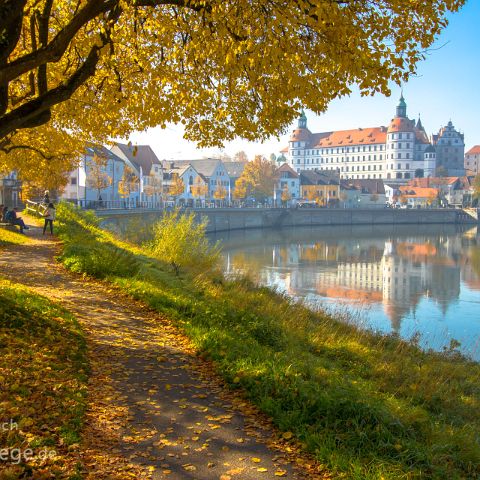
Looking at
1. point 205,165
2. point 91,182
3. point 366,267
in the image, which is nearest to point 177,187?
point 91,182

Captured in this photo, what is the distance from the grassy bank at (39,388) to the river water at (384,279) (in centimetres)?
1051

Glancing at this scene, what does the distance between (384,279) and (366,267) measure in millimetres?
6399

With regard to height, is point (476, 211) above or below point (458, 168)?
below

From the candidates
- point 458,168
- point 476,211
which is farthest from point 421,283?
point 458,168

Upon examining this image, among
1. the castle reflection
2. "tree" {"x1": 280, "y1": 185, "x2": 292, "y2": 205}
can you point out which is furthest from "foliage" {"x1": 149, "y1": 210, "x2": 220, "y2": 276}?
"tree" {"x1": 280, "y1": 185, "x2": 292, "y2": 205}

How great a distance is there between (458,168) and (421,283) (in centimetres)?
15315

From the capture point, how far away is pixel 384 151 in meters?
168

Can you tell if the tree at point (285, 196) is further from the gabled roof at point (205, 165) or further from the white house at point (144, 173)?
the white house at point (144, 173)

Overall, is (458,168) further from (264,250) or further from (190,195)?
(264,250)

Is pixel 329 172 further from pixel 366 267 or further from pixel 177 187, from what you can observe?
pixel 366 267

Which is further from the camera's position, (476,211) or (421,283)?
(476,211)

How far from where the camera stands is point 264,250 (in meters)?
53.2

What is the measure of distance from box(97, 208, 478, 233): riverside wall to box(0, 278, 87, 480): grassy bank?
63.9 meters

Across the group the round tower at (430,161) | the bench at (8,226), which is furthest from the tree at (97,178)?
the round tower at (430,161)
